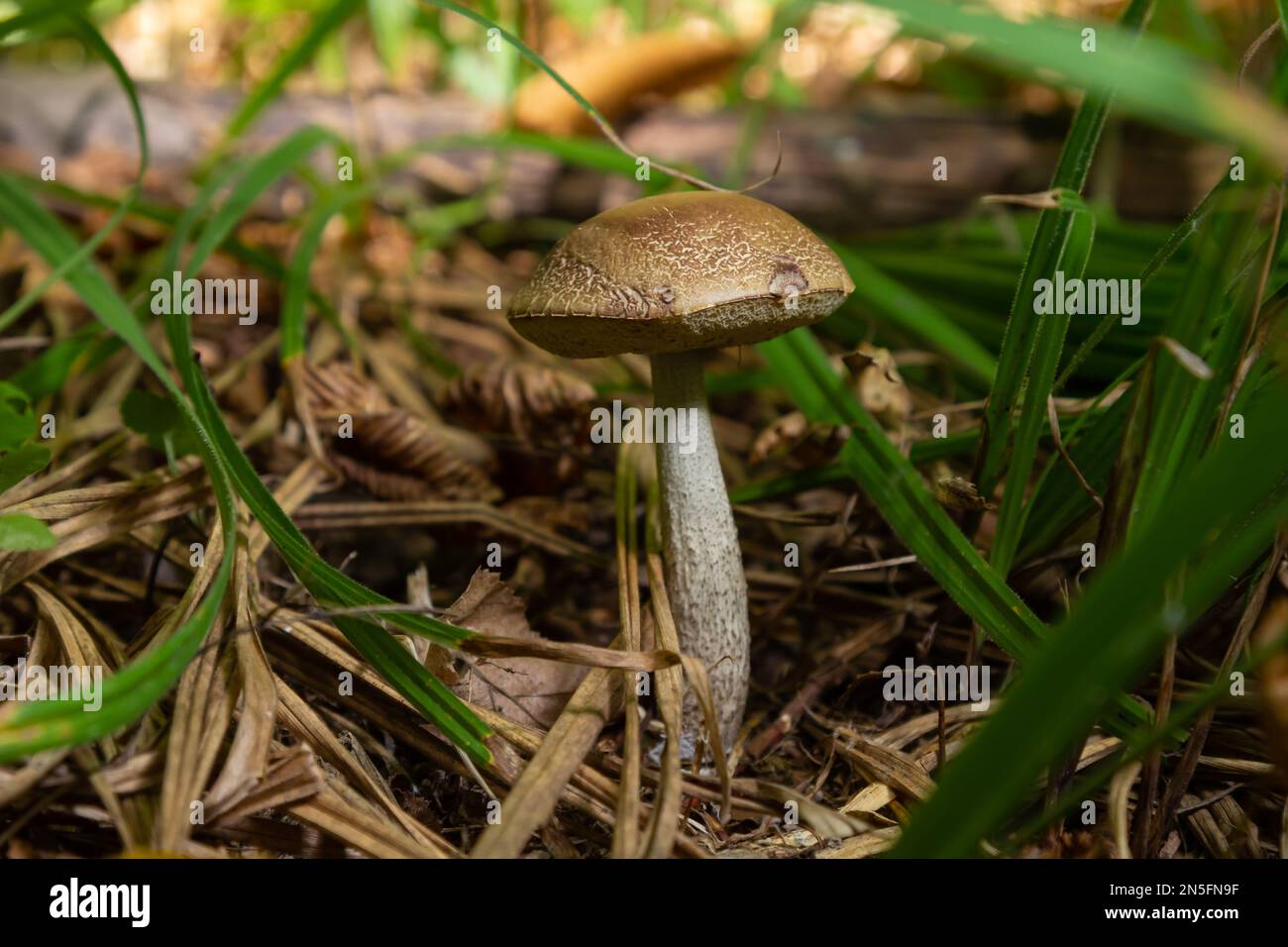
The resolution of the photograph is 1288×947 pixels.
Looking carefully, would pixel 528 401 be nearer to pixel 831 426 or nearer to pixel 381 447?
pixel 381 447

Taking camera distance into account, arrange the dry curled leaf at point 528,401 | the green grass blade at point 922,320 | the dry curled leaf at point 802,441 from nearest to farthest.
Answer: the dry curled leaf at point 802,441, the green grass blade at point 922,320, the dry curled leaf at point 528,401

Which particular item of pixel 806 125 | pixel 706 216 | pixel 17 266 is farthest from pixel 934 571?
pixel 17 266

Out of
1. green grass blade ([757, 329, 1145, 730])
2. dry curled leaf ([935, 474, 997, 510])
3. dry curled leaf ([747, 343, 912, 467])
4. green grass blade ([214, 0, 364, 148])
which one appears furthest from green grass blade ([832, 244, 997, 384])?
green grass blade ([214, 0, 364, 148])

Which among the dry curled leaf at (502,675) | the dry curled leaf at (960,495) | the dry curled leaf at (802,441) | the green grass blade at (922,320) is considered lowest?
the dry curled leaf at (502,675)

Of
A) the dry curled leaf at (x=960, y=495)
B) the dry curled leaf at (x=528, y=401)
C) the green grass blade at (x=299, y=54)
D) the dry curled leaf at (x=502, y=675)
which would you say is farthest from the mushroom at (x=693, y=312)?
the green grass blade at (x=299, y=54)

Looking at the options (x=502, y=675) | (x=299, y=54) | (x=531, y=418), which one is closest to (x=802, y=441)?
(x=531, y=418)

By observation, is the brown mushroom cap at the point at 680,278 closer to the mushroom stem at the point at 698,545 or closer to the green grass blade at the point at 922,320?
the mushroom stem at the point at 698,545

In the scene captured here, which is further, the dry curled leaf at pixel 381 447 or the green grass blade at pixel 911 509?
the dry curled leaf at pixel 381 447

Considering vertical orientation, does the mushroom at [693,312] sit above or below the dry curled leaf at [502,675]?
above
